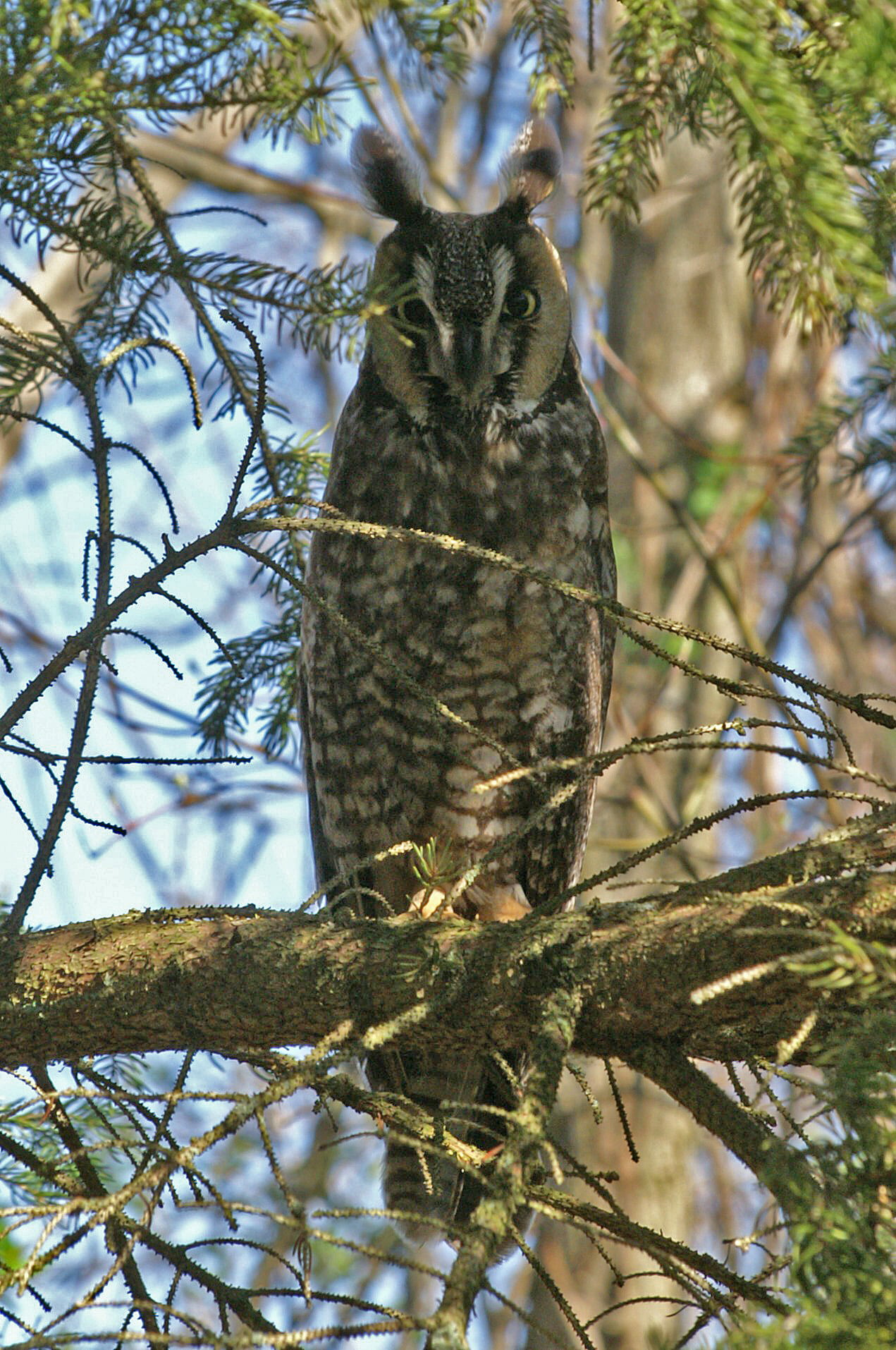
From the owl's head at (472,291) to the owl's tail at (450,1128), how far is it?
3.98 feet

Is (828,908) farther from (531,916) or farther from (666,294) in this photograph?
(666,294)

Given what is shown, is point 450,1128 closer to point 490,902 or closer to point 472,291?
point 490,902

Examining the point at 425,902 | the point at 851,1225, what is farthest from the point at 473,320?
the point at 851,1225

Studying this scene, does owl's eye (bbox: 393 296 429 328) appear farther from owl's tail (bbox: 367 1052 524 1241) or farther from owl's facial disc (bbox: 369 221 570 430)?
owl's tail (bbox: 367 1052 524 1241)

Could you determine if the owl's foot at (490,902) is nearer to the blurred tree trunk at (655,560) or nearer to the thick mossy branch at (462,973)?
the thick mossy branch at (462,973)

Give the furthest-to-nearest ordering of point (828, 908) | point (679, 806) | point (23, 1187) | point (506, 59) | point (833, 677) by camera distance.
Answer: point (506, 59) → point (833, 677) → point (679, 806) → point (23, 1187) → point (828, 908)

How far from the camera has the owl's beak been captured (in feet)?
7.09

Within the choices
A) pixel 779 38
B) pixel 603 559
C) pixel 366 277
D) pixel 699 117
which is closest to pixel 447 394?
pixel 603 559

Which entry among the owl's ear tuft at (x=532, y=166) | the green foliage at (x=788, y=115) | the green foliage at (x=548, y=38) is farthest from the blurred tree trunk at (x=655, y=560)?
the green foliage at (x=788, y=115)

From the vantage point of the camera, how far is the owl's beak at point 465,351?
85.0 inches

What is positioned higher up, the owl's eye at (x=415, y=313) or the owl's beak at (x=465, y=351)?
the owl's eye at (x=415, y=313)

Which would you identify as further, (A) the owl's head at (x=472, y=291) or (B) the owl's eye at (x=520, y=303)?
(B) the owl's eye at (x=520, y=303)

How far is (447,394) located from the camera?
7.48 ft

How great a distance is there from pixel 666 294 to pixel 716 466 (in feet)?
3.02
